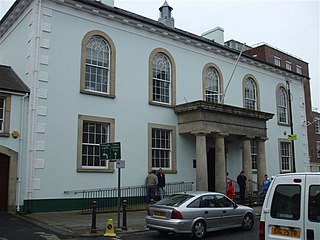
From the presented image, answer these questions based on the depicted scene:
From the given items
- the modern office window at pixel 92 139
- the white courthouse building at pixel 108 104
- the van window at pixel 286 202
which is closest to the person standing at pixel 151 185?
Answer: the white courthouse building at pixel 108 104

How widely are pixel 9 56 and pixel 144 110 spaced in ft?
25.4

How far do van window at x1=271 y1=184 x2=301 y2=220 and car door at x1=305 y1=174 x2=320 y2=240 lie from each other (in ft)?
0.53

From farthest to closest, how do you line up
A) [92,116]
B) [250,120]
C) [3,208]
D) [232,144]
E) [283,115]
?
[283,115] → [232,144] → [250,120] → [92,116] → [3,208]

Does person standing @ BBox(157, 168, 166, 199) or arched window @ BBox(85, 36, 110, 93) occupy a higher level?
arched window @ BBox(85, 36, 110, 93)

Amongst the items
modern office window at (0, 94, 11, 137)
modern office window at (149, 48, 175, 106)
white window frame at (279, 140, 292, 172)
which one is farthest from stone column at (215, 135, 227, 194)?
modern office window at (0, 94, 11, 137)

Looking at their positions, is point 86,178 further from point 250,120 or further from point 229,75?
point 229,75

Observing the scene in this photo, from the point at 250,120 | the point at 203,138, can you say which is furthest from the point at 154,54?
the point at 250,120

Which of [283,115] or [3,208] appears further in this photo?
[283,115]

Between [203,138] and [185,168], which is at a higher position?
[203,138]

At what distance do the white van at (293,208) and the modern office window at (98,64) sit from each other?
12.8m

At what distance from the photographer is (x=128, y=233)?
12.1 m

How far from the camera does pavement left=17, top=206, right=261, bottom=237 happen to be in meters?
12.0

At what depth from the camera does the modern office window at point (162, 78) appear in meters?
20.7

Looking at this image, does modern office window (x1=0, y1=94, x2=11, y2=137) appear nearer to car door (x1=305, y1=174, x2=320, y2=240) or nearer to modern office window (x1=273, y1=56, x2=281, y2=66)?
car door (x1=305, y1=174, x2=320, y2=240)
